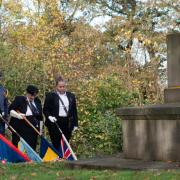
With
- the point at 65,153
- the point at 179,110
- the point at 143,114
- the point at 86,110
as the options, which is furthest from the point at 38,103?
the point at 86,110

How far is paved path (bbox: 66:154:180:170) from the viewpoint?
7.91m

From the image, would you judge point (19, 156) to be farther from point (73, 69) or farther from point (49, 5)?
point (49, 5)

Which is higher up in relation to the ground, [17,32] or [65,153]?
[17,32]

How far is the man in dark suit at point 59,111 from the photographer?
10.6m

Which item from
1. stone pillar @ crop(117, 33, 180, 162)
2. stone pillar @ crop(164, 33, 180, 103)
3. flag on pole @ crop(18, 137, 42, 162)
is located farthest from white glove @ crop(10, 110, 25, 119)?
stone pillar @ crop(164, 33, 180, 103)

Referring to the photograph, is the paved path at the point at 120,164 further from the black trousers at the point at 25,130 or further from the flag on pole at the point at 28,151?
the black trousers at the point at 25,130

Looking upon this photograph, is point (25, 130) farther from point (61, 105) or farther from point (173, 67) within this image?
point (173, 67)

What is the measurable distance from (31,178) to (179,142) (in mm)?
2329

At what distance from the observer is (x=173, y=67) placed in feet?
30.2

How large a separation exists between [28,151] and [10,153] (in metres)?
0.36

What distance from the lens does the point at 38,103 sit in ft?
36.1

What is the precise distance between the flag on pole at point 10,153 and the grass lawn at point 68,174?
55.4 inches

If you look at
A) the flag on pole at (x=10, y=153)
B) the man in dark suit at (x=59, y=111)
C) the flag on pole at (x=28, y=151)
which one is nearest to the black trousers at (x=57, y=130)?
the man in dark suit at (x=59, y=111)

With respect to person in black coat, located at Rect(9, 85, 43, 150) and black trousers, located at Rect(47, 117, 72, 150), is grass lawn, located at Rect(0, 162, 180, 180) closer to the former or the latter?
black trousers, located at Rect(47, 117, 72, 150)
